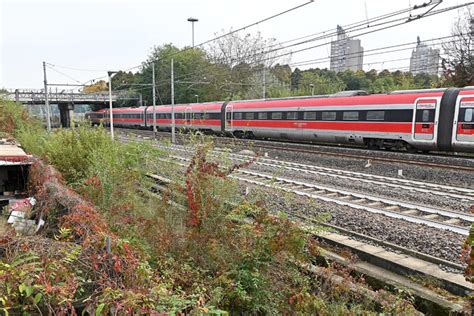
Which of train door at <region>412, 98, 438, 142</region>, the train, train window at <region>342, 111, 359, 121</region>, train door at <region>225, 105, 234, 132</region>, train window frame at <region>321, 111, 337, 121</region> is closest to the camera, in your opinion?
the train

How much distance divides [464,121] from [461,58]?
2014 cm

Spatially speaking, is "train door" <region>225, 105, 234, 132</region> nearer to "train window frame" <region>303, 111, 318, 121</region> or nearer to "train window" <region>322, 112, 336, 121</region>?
"train window frame" <region>303, 111, 318, 121</region>

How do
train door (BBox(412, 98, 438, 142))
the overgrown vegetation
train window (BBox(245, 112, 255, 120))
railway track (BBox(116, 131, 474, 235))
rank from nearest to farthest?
the overgrown vegetation → railway track (BBox(116, 131, 474, 235)) → train door (BBox(412, 98, 438, 142)) → train window (BBox(245, 112, 255, 120))

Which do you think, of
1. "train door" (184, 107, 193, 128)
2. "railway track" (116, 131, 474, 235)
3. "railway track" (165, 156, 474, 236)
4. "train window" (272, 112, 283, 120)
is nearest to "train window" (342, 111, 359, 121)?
"train window" (272, 112, 283, 120)

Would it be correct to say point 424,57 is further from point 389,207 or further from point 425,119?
point 389,207

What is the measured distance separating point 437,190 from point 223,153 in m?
7.53

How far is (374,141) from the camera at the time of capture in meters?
18.8

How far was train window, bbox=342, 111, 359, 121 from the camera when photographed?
61.3 feet

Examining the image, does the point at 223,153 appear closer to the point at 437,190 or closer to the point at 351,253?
the point at 351,253

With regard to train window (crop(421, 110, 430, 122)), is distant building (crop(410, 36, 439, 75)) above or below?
above

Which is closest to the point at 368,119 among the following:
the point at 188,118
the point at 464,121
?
the point at 464,121

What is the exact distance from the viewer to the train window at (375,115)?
1752 centimetres

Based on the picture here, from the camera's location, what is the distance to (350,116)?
746 inches

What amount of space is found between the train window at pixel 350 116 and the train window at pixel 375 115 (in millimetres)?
695
